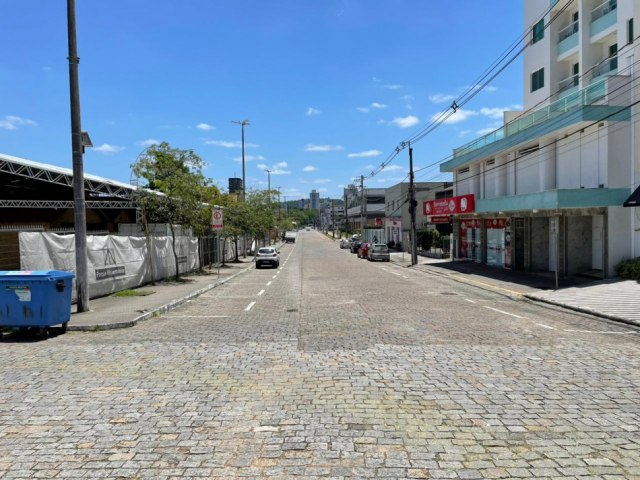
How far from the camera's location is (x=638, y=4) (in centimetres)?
2144

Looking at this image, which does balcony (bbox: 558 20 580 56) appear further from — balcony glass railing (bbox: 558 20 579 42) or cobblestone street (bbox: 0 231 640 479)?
cobblestone street (bbox: 0 231 640 479)

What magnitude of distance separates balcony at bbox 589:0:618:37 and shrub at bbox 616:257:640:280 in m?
12.2

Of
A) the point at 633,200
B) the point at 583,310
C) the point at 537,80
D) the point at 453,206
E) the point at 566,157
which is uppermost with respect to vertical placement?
the point at 537,80

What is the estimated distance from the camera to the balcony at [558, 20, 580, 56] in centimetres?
2761

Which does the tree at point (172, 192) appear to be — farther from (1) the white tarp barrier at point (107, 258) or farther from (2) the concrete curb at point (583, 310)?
(2) the concrete curb at point (583, 310)

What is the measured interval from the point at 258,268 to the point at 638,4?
992 inches

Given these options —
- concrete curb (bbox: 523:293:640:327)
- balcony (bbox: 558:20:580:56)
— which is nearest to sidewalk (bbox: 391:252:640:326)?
concrete curb (bbox: 523:293:640:327)

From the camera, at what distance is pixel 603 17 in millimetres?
24609

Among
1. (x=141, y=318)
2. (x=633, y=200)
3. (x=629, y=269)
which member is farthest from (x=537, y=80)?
(x=141, y=318)

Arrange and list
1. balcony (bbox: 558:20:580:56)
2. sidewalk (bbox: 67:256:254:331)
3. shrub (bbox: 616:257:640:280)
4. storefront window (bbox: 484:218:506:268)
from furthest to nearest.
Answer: storefront window (bbox: 484:218:506:268), balcony (bbox: 558:20:580:56), shrub (bbox: 616:257:640:280), sidewalk (bbox: 67:256:254:331)

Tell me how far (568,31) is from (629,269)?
1655 centimetres

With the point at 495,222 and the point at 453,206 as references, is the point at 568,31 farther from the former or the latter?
the point at 453,206

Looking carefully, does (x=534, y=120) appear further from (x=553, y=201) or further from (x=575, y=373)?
(x=575, y=373)

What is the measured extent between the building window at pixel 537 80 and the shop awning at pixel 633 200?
49.1 feet
